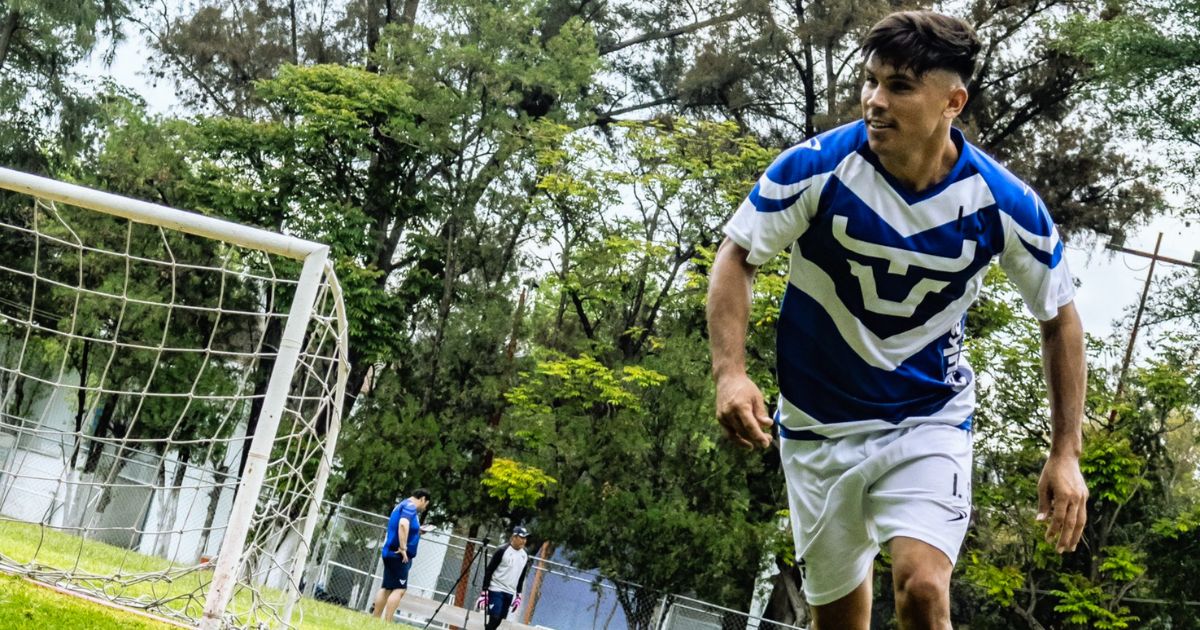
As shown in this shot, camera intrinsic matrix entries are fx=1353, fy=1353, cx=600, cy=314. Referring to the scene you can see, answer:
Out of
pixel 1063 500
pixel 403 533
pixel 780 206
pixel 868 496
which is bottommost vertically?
pixel 403 533

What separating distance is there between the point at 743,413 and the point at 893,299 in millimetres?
782

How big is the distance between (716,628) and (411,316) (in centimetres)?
1265

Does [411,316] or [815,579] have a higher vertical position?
[411,316]

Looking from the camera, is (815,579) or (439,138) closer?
(815,579)

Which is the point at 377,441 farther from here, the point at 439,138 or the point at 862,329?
the point at 862,329

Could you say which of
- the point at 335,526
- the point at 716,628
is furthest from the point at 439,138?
the point at 716,628

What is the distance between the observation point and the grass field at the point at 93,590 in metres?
6.04

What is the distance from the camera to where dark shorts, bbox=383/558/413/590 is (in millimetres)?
16961

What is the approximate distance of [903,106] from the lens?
13.2 feet

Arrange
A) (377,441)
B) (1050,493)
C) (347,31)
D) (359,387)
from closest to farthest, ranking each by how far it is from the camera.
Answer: (1050,493), (377,441), (359,387), (347,31)

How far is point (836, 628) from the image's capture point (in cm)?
436

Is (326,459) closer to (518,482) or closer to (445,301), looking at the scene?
(518,482)

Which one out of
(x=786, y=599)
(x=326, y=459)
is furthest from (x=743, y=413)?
(x=786, y=599)

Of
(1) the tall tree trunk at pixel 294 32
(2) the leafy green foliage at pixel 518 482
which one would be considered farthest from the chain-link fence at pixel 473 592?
(1) the tall tree trunk at pixel 294 32
